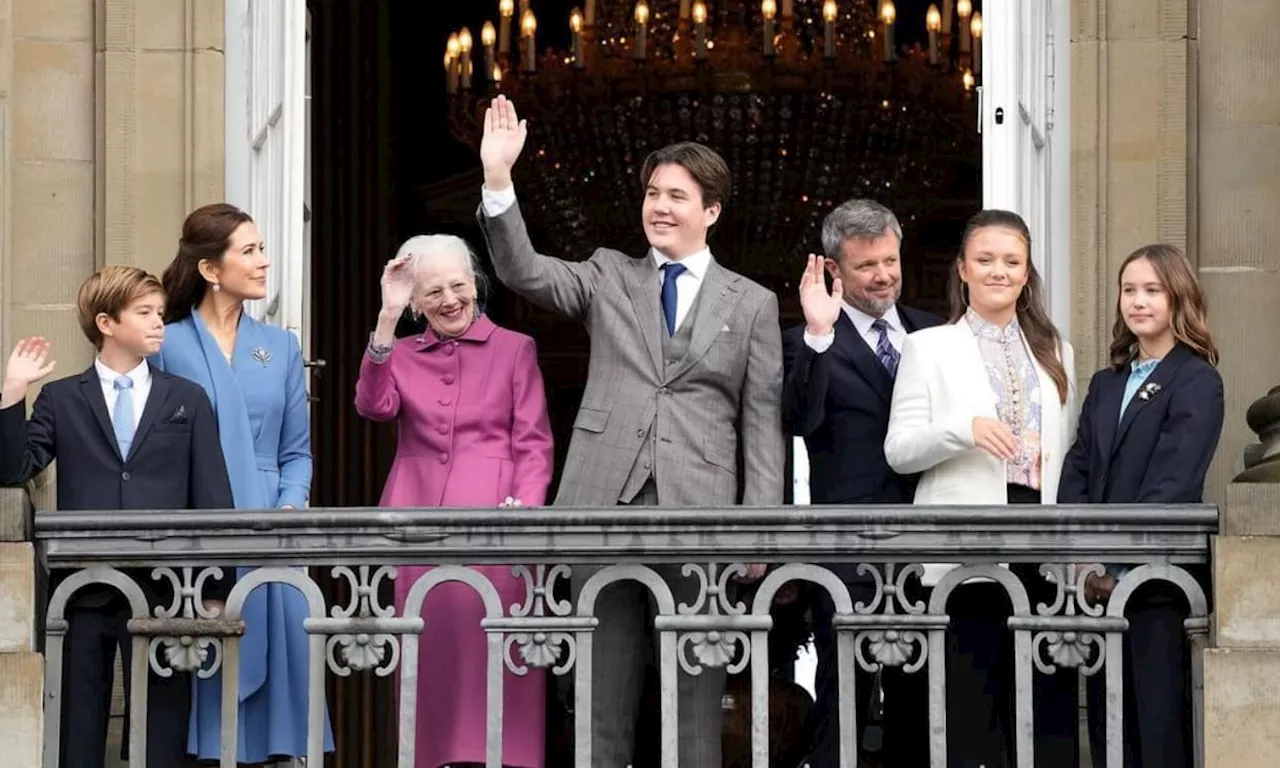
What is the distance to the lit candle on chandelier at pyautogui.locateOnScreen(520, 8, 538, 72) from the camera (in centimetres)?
1406

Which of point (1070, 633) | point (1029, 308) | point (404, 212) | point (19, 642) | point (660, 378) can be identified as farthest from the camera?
point (404, 212)

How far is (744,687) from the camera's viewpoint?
33.1ft

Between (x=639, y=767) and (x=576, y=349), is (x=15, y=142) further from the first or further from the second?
(x=576, y=349)

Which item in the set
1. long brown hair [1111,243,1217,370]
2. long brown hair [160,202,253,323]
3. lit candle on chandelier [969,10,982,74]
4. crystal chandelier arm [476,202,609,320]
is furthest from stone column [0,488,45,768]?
lit candle on chandelier [969,10,982,74]

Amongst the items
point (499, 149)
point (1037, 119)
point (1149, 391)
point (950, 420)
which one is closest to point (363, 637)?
point (499, 149)

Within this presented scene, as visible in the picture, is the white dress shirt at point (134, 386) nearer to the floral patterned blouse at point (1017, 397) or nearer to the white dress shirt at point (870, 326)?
the white dress shirt at point (870, 326)

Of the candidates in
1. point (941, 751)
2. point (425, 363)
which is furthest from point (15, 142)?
point (941, 751)

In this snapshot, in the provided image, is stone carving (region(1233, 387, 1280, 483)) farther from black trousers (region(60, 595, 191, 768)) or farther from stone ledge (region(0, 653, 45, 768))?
stone ledge (region(0, 653, 45, 768))

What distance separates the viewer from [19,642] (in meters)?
8.86

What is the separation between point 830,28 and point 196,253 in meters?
5.24

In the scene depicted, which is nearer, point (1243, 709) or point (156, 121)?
point (1243, 709)

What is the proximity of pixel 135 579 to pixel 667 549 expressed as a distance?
1.47 meters

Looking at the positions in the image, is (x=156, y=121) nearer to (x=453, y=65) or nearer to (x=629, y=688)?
(x=629, y=688)

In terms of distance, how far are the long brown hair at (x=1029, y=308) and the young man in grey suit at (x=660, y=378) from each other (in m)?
0.54
